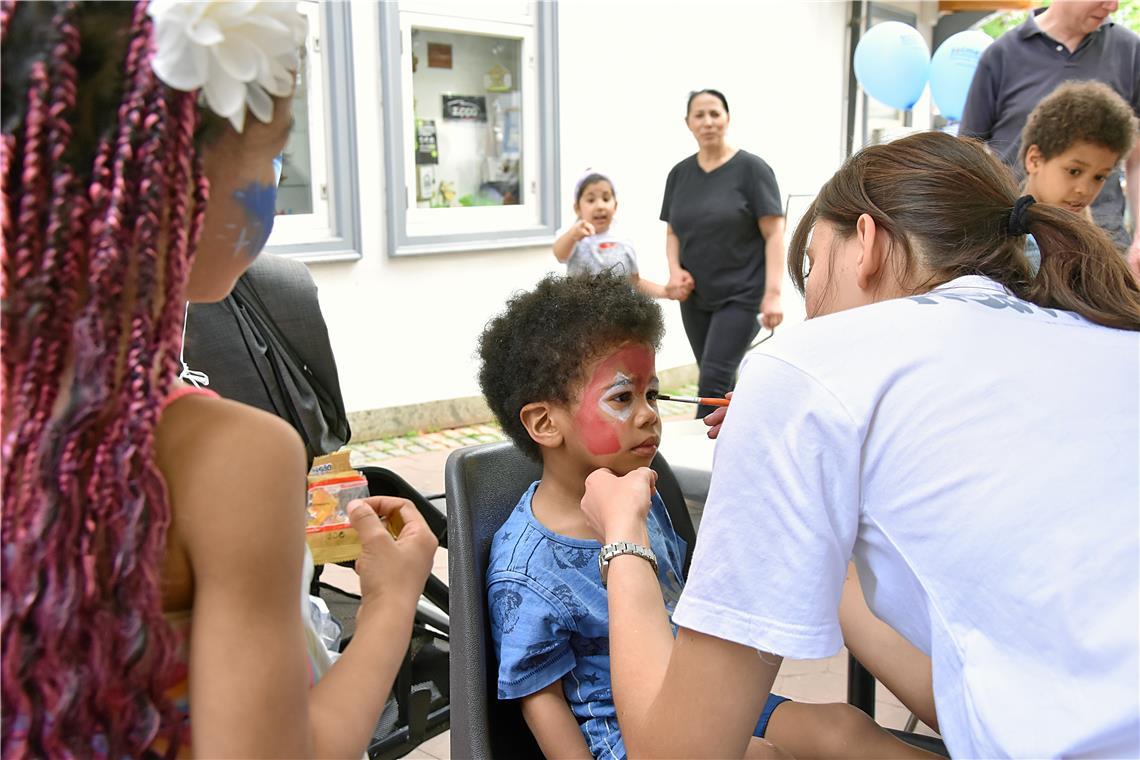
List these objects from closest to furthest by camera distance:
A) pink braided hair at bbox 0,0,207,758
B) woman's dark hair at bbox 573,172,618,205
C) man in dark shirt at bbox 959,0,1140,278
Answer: pink braided hair at bbox 0,0,207,758, man in dark shirt at bbox 959,0,1140,278, woman's dark hair at bbox 573,172,618,205

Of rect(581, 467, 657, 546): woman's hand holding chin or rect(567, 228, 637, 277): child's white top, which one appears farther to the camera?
rect(567, 228, 637, 277): child's white top

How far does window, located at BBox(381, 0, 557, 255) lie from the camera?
19.4ft

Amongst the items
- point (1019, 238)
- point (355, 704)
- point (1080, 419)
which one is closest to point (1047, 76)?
point (1019, 238)

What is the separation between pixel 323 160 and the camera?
5.63 metres

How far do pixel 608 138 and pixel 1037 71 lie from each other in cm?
362

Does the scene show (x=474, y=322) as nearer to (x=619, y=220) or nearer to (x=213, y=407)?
(x=619, y=220)

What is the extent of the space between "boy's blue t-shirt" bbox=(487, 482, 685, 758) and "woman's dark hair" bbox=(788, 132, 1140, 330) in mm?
653

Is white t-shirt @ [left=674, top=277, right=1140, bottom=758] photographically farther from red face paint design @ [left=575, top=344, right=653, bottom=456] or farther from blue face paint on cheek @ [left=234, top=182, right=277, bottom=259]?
red face paint design @ [left=575, top=344, right=653, bottom=456]

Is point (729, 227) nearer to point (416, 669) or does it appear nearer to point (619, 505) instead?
point (416, 669)

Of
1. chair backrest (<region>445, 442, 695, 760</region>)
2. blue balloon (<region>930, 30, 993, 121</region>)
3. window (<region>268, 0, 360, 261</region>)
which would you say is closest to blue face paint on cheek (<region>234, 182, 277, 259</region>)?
chair backrest (<region>445, 442, 695, 760</region>)

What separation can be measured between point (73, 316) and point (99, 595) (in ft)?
0.68

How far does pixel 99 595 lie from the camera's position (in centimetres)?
78

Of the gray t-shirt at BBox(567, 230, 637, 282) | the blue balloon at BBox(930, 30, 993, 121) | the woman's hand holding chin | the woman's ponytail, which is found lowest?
the woman's hand holding chin

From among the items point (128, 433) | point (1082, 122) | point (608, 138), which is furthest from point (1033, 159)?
point (608, 138)
